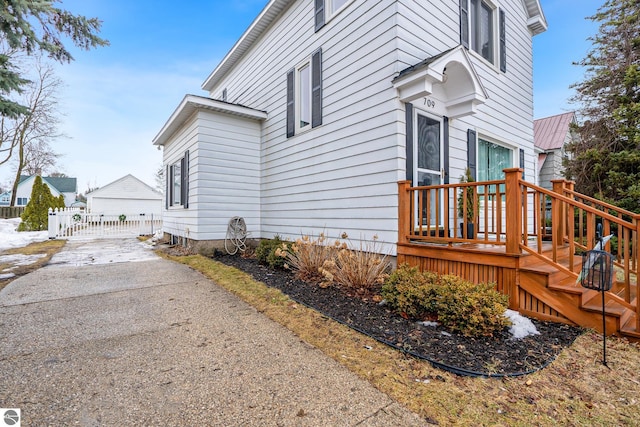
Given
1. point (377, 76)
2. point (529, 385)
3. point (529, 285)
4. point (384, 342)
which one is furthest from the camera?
point (377, 76)

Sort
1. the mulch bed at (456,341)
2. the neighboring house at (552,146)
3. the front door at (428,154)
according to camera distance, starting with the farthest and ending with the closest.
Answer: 1. the neighboring house at (552,146)
2. the front door at (428,154)
3. the mulch bed at (456,341)

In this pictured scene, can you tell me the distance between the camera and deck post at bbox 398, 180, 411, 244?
14.3 feet

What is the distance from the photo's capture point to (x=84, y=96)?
16.5 metres

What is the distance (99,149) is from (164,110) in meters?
13.3

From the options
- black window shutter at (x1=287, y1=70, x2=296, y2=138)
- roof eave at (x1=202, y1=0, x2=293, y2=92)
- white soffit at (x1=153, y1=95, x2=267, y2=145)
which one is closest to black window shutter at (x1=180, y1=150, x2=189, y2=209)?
white soffit at (x1=153, y1=95, x2=267, y2=145)

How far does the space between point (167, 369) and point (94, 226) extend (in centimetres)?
1330

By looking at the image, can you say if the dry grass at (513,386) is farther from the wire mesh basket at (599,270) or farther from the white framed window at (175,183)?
the white framed window at (175,183)

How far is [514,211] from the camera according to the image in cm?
345

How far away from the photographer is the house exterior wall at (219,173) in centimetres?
728

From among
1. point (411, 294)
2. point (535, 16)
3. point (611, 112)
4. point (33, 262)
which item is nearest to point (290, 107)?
point (411, 294)

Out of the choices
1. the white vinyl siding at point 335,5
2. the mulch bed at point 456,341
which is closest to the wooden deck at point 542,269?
the mulch bed at point 456,341

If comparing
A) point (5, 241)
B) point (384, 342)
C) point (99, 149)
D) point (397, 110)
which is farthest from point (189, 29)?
point (99, 149)

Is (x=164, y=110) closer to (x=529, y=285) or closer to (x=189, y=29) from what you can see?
(x=189, y=29)

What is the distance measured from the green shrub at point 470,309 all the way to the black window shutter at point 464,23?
5.20m
